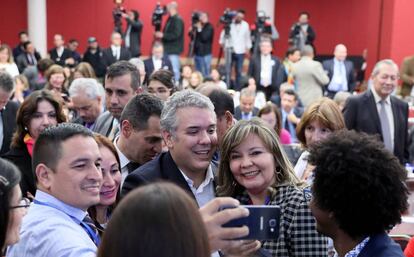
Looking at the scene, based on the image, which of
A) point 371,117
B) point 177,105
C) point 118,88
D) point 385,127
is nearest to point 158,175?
point 177,105

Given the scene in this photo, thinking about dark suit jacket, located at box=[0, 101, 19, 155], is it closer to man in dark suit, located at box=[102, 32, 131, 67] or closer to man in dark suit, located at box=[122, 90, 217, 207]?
man in dark suit, located at box=[122, 90, 217, 207]

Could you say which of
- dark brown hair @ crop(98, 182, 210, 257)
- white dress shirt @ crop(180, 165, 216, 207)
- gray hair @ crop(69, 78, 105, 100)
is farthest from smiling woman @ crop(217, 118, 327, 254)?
gray hair @ crop(69, 78, 105, 100)

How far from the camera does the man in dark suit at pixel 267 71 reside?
13.2m

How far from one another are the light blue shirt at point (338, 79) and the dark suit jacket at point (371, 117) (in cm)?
669

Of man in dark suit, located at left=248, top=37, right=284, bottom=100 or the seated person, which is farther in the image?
man in dark suit, located at left=248, top=37, right=284, bottom=100

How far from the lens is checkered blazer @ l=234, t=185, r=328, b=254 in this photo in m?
2.73

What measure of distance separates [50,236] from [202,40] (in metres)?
14.1

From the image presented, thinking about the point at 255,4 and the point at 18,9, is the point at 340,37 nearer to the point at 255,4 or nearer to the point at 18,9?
the point at 255,4

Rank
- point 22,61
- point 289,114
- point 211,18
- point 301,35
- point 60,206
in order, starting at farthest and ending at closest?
point 211,18
point 301,35
point 22,61
point 289,114
point 60,206

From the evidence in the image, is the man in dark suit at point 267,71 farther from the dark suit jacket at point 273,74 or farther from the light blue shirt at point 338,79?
the light blue shirt at point 338,79

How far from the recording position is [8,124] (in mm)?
5723

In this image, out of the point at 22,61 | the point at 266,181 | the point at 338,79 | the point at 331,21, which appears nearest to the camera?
the point at 266,181

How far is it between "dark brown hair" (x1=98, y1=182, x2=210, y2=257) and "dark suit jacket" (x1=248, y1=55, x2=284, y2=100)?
1169cm

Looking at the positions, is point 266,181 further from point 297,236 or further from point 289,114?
point 289,114
